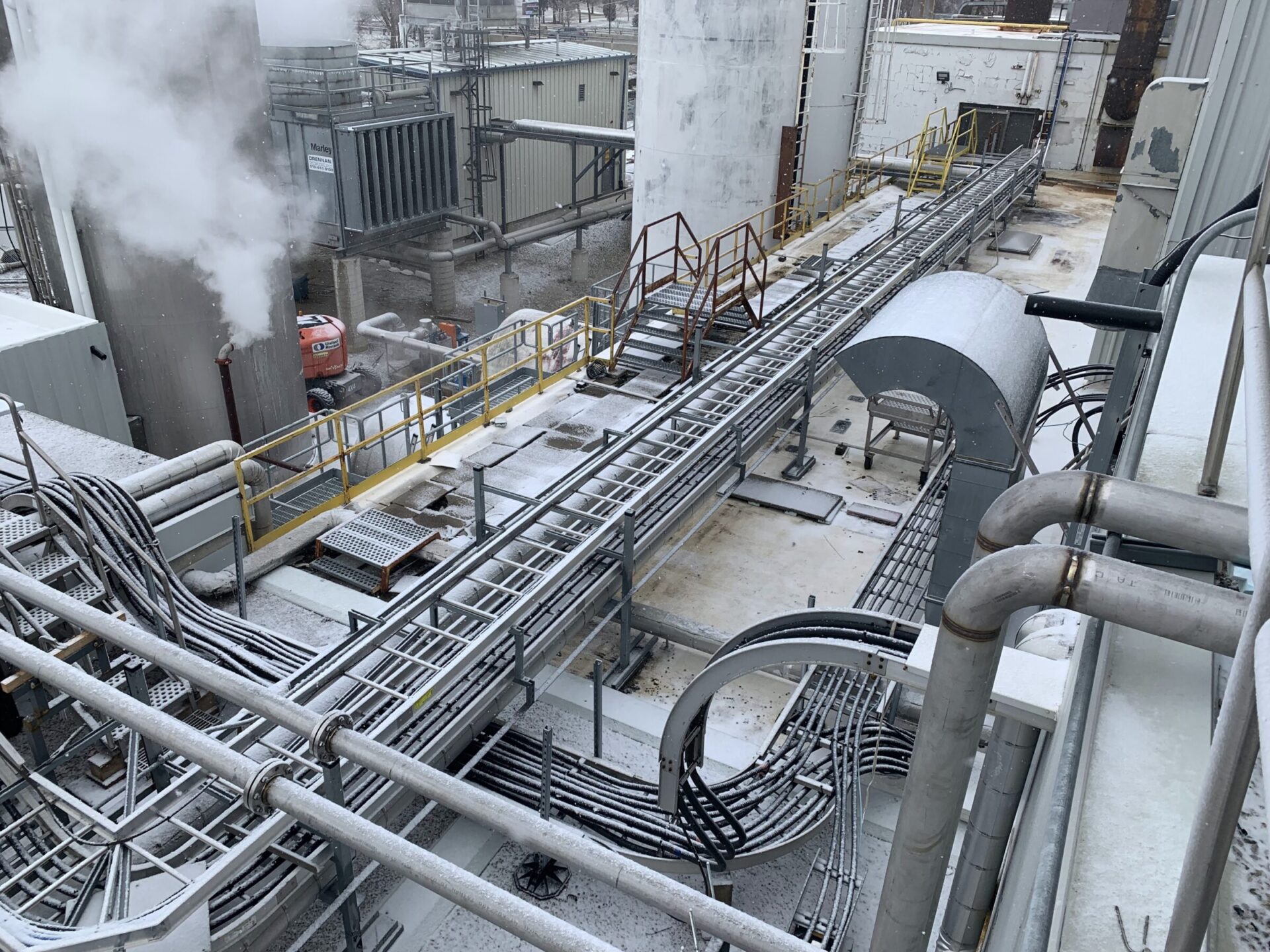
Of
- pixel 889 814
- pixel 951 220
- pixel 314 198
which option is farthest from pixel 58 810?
pixel 314 198

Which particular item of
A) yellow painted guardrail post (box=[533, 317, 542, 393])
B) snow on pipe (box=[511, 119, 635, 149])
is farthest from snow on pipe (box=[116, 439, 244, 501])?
snow on pipe (box=[511, 119, 635, 149])

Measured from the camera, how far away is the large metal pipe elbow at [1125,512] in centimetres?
217

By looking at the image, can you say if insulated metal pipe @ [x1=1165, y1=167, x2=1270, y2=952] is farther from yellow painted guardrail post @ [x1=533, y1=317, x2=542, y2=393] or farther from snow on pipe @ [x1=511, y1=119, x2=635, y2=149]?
snow on pipe @ [x1=511, y1=119, x2=635, y2=149]

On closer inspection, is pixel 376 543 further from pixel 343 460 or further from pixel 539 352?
pixel 539 352

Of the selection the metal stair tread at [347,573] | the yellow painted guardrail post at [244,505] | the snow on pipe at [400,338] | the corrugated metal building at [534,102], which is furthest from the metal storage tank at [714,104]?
the corrugated metal building at [534,102]

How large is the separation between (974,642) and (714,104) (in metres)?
14.8

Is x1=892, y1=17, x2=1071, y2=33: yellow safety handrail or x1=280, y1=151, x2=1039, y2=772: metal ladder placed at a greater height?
x1=892, y1=17, x2=1071, y2=33: yellow safety handrail

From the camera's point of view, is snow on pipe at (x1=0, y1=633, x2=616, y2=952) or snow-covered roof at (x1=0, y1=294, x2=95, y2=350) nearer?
snow on pipe at (x1=0, y1=633, x2=616, y2=952)

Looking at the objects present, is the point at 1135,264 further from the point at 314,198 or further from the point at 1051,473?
the point at 314,198

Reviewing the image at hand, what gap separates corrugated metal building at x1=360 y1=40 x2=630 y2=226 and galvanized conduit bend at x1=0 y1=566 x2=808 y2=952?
25.3 meters

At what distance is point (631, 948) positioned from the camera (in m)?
6.50

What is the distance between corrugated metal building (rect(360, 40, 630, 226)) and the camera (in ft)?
87.6

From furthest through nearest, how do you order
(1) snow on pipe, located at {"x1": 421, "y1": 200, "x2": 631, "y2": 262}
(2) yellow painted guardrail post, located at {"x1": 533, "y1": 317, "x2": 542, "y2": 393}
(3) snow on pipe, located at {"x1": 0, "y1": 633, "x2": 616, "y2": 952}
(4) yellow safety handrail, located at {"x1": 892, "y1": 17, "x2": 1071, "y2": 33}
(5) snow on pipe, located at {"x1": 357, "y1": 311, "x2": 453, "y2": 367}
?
(4) yellow safety handrail, located at {"x1": 892, "y1": 17, "x2": 1071, "y2": 33}, (1) snow on pipe, located at {"x1": 421, "y1": 200, "x2": 631, "y2": 262}, (5) snow on pipe, located at {"x1": 357, "y1": 311, "x2": 453, "y2": 367}, (2) yellow painted guardrail post, located at {"x1": 533, "y1": 317, "x2": 542, "y2": 393}, (3) snow on pipe, located at {"x1": 0, "y1": 633, "x2": 616, "y2": 952}

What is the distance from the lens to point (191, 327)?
11.4 meters
